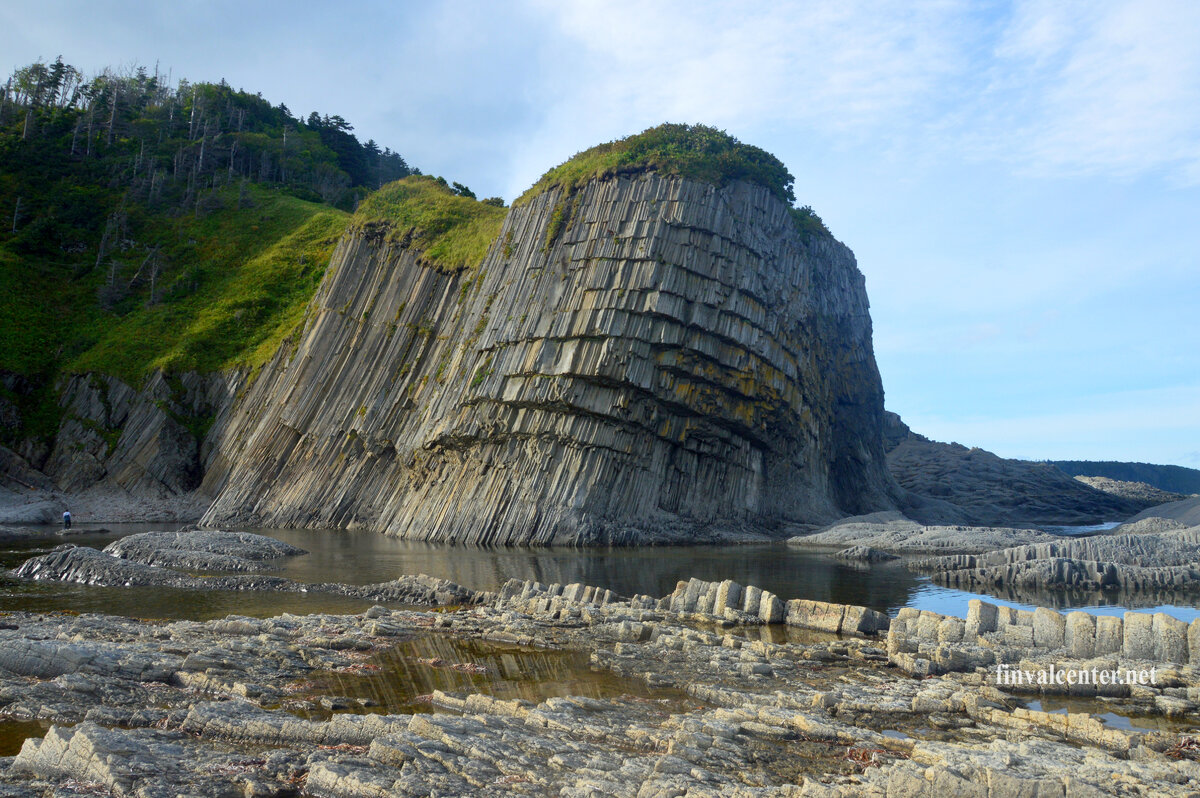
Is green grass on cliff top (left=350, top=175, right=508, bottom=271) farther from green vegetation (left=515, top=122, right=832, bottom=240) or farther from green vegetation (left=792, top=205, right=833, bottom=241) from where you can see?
green vegetation (left=792, top=205, right=833, bottom=241)

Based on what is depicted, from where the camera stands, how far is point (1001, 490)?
81438 mm

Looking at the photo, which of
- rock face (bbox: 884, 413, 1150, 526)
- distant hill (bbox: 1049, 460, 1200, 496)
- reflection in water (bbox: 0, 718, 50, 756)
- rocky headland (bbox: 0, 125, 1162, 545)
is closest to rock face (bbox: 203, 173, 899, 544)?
rocky headland (bbox: 0, 125, 1162, 545)

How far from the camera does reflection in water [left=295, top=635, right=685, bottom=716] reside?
Result: 12.6m

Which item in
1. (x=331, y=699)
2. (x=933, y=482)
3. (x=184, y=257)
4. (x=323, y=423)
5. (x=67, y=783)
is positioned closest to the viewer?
(x=67, y=783)

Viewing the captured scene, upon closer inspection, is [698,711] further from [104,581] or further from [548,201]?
[548,201]

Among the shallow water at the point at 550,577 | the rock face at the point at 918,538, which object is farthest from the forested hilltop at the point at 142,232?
the rock face at the point at 918,538

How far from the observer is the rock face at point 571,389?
4416cm

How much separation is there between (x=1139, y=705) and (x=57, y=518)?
5998cm

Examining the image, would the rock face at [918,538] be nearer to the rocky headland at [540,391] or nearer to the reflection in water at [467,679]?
the rocky headland at [540,391]

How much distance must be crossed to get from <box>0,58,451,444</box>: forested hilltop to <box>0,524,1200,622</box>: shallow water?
1060 inches

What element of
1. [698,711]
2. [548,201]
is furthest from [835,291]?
[698,711]

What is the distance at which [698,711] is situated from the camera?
12047 mm

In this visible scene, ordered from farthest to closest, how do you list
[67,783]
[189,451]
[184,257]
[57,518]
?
[184,257] → [189,451] → [57,518] → [67,783]

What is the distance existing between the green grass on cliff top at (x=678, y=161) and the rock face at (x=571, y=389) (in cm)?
106
